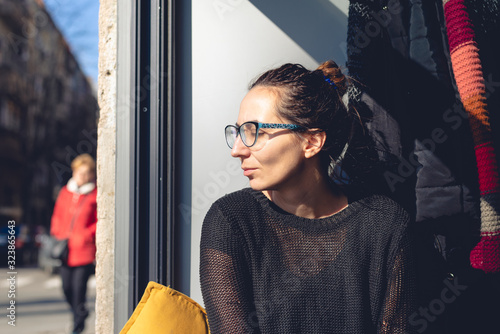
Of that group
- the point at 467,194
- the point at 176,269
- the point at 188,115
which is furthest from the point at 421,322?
the point at 188,115

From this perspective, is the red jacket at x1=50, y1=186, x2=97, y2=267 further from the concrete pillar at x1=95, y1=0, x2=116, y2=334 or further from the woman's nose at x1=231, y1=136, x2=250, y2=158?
the woman's nose at x1=231, y1=136, x2=250, y2=158

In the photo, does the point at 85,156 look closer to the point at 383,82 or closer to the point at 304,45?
the point at 304,45

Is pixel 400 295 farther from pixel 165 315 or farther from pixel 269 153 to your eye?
pixel 165 315

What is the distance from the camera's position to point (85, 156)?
4246mm

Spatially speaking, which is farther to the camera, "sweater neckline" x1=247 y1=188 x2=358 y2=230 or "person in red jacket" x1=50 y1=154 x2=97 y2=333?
"person in red jacket" x1=50 y1=154 x2=97 y2=333

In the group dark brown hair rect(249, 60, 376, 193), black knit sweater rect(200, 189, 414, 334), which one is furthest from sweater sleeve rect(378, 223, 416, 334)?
dark brown hair rect(249, 60, 376, 193)

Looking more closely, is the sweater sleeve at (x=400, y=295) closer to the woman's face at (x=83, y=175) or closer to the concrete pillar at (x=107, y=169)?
the concrete pillar at (x=107, y=169)

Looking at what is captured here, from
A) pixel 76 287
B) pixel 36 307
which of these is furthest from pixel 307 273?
pixel 36 307

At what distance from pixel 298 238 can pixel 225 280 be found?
299mm

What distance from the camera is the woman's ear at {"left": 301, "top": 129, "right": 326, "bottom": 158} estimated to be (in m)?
1.51

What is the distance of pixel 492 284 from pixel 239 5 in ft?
5.68

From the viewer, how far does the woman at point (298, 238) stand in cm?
140

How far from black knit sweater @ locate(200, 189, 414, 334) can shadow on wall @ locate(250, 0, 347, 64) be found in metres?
1.07

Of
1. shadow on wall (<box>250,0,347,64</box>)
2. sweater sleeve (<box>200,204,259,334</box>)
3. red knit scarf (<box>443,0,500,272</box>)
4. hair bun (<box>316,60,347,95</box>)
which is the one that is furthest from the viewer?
shadow on wall (<box>250,0,347,64</box>)
